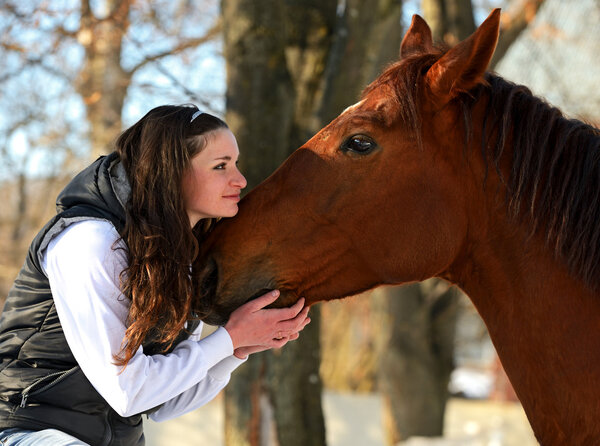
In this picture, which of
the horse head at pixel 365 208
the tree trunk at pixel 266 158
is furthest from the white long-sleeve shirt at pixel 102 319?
the tree trunk at pixel 266 158

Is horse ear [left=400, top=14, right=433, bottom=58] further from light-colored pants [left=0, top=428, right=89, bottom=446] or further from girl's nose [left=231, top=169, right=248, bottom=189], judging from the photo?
light-colored pants [left=0, top=428, right=89, bottom=446]

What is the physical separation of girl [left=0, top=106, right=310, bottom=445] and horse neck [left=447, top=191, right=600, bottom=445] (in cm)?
67

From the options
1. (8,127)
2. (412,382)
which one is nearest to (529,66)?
(412,382)

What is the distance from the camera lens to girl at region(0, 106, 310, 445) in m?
2.06

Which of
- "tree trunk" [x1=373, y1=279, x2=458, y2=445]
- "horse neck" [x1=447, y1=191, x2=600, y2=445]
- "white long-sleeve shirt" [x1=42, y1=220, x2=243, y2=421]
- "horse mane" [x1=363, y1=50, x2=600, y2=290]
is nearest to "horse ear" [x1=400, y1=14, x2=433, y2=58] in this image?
"horse mane" [x1=363, y1=50, x2=600, y2=290]

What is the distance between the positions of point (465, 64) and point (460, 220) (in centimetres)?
51

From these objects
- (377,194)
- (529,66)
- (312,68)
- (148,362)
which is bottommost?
(148,362)

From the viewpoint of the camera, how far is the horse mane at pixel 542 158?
2100 mm

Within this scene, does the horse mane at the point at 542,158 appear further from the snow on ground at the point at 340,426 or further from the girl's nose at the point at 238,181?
the snow on ground at the point at 340,426

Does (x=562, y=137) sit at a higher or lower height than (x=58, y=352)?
higher

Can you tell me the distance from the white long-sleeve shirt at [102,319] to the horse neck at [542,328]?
3.31ft

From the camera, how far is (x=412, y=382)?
30.0 ft

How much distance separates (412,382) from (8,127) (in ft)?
28.3

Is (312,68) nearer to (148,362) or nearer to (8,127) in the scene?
(148,362)
